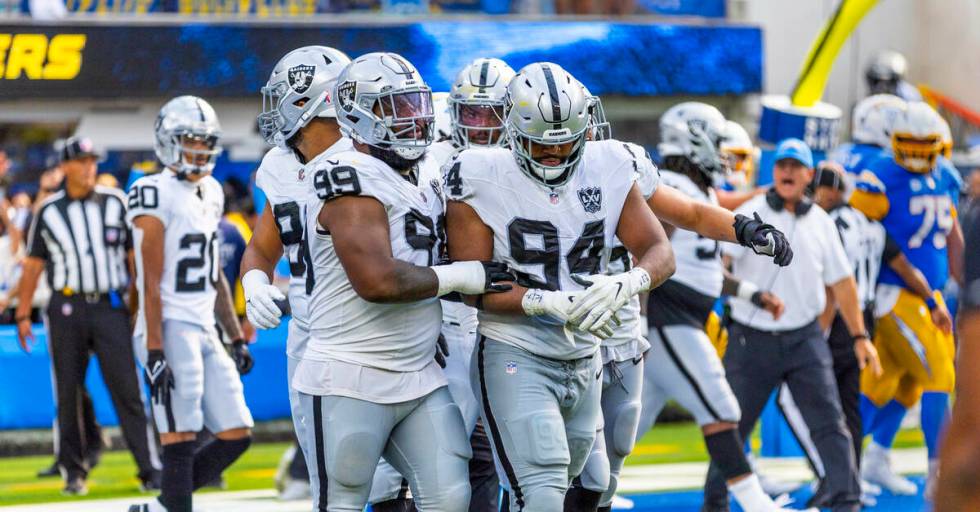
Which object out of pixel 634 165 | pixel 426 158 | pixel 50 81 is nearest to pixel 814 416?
pixel 634 165

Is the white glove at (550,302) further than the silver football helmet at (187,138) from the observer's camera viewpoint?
No

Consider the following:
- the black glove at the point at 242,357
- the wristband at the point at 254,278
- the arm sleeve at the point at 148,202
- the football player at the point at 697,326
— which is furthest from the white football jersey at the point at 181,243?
the football player at the point at 697,326

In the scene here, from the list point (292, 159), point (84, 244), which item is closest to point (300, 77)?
point (292, 159)

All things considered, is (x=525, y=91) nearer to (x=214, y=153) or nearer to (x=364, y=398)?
(x=364, y=398)

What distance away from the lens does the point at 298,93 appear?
4887mm

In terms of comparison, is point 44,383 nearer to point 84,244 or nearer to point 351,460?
point 84,244

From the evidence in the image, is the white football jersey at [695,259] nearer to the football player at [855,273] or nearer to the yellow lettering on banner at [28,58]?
the football player at [855,273]

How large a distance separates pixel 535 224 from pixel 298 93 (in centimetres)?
109

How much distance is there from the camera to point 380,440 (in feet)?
13.3

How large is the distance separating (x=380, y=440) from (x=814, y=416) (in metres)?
2.88

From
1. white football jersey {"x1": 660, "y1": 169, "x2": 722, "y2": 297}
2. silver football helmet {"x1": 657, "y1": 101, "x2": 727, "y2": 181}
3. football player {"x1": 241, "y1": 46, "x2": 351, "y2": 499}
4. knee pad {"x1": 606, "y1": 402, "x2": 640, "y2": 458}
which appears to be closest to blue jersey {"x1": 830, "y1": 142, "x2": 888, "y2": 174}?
silver football helmet {"x1": 657, "y1": 101, "x2": 727, "y2": 181}

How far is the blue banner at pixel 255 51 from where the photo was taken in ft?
37.2

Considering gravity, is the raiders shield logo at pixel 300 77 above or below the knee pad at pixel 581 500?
above

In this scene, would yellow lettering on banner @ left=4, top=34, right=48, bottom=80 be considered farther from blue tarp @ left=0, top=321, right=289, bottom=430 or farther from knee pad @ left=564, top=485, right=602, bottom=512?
knee pad @ left=564, top=485, right=602, bottom=512
